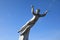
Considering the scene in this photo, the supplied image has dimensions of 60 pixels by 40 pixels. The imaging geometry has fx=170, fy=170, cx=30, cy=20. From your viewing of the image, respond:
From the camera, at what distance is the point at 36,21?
14453 mm

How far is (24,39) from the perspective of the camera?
14.3 meters

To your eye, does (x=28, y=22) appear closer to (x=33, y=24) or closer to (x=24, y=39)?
(x=33, y=24)

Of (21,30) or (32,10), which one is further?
(21,30)

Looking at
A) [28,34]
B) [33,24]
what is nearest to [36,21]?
[33,24]

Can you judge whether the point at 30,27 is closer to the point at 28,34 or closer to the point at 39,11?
the point at 28,34

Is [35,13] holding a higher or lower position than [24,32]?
higher

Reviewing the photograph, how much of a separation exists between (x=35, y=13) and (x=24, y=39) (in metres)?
2.37

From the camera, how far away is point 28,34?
1453cm

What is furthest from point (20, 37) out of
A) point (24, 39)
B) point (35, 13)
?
point (35, 13)

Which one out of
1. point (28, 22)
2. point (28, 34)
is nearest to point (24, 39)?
point (28, 34)

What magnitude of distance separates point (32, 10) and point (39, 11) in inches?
25.4

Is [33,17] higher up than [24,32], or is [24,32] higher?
[33,17]

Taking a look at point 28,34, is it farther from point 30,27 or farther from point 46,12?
point 46,12

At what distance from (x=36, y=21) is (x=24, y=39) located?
5.99 ft
